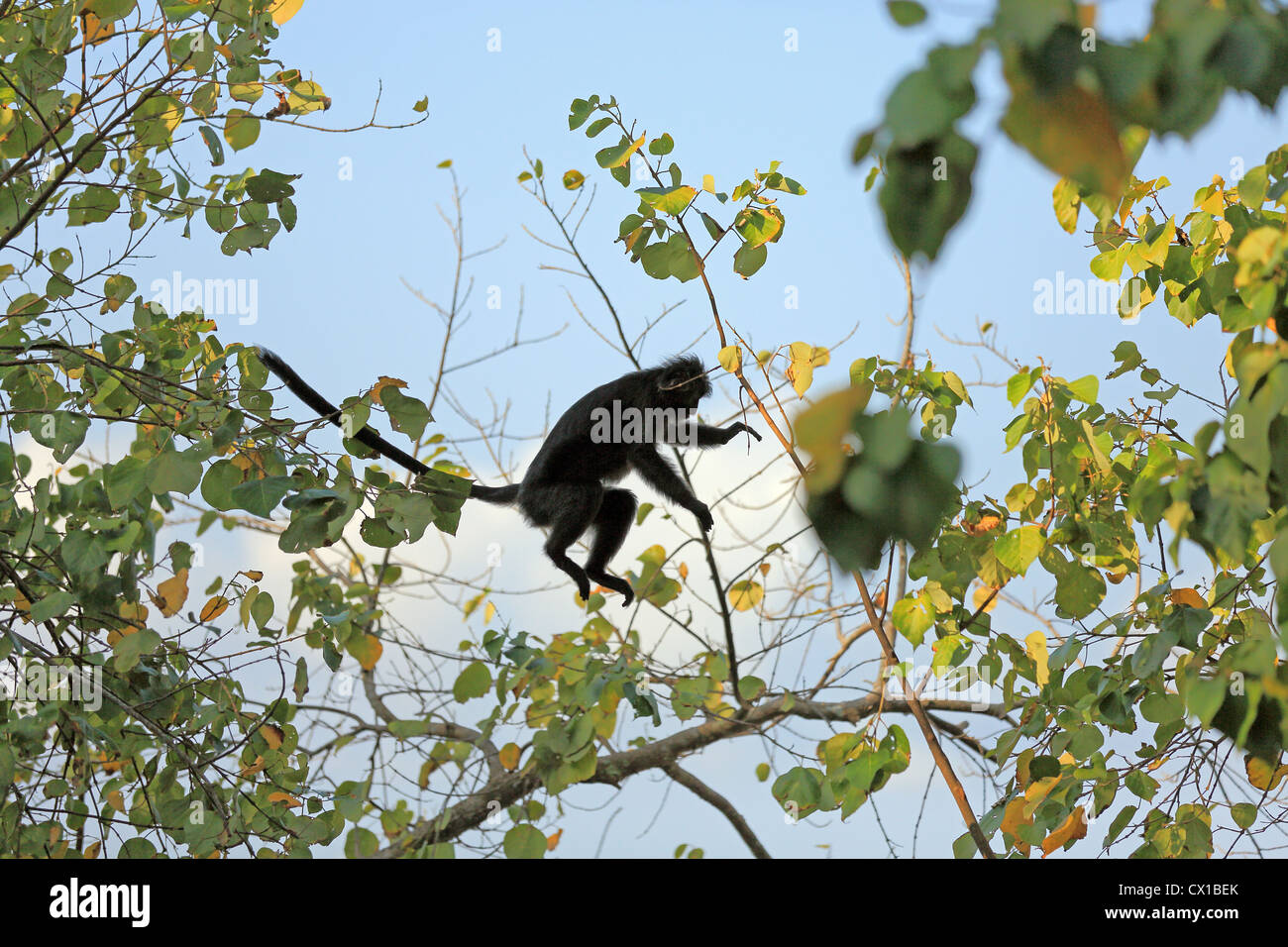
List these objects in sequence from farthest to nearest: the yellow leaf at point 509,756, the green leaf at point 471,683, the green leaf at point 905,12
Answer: the yellow leaf at point 509,756
the green leaf at point 471,683
the green leaf at point 905,12

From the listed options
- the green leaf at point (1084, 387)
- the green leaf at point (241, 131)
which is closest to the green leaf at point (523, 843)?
the green leaf at point (1084, 387)

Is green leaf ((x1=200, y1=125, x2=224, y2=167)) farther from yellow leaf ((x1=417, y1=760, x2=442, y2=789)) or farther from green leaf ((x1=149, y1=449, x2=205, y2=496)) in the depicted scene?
yellow leaf ((x1=417, y1=760, x2=442, y2=789))

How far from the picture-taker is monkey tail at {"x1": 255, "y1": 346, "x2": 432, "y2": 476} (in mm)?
3324

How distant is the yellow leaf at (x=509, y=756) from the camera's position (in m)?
3.52

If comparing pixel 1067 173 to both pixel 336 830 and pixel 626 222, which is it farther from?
pixel 336 830

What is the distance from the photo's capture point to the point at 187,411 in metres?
2.76

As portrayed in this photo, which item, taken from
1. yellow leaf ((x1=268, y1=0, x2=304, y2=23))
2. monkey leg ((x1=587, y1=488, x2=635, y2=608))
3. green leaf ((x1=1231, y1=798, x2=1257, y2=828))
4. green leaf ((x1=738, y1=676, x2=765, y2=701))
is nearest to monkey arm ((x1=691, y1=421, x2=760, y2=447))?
monkey leg ((x1=587, y1=488, x2=635, y2=608))

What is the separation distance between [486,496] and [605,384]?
0.85 metres

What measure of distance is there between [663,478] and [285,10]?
252 centimetres

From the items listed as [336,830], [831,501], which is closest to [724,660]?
[336,830]

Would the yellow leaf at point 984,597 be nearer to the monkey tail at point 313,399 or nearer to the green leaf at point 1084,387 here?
the green leaf at point 1084,387

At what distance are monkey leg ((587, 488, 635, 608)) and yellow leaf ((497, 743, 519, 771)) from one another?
54.9 inches

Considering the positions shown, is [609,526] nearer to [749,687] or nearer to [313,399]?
[749,687]

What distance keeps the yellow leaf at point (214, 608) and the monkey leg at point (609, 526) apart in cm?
213
